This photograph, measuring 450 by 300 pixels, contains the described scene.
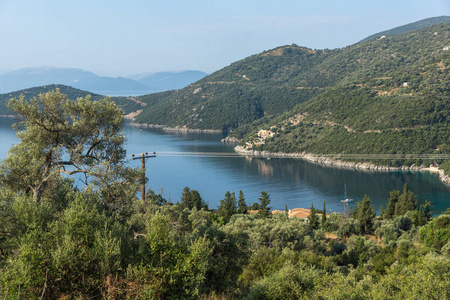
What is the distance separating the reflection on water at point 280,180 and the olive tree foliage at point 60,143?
3342cm

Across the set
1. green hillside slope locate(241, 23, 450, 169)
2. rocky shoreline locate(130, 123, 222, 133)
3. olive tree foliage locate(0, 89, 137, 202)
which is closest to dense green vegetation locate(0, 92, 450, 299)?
olive tree foliage locate(0, 89, 137, 202)

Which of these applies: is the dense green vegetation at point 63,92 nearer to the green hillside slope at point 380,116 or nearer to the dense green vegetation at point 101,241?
the green hillside slope at point 380,116

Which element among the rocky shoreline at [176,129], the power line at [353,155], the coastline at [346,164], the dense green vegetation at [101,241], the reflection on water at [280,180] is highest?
the rocky shoreline at [176,129]

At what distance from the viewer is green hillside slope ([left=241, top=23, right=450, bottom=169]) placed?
66188 mm

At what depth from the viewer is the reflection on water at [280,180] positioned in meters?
47.9

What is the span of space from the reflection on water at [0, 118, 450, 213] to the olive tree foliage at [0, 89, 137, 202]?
33422 mm

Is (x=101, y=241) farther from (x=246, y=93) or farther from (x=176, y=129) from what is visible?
(x=246, y=93)

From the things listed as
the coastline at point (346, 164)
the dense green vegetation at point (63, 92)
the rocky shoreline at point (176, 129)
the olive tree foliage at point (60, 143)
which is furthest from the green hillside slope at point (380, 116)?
the dense green vegetation at point (63, 92)

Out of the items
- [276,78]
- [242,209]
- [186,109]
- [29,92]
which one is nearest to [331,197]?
[242,209]

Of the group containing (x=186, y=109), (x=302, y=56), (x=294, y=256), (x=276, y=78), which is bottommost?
(x=294, y=256)

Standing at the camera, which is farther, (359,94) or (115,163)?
(359,94)

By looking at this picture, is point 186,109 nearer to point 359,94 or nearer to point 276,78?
point 276,78

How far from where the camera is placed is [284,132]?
8419 centimetres

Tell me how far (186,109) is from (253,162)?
6658 cm
